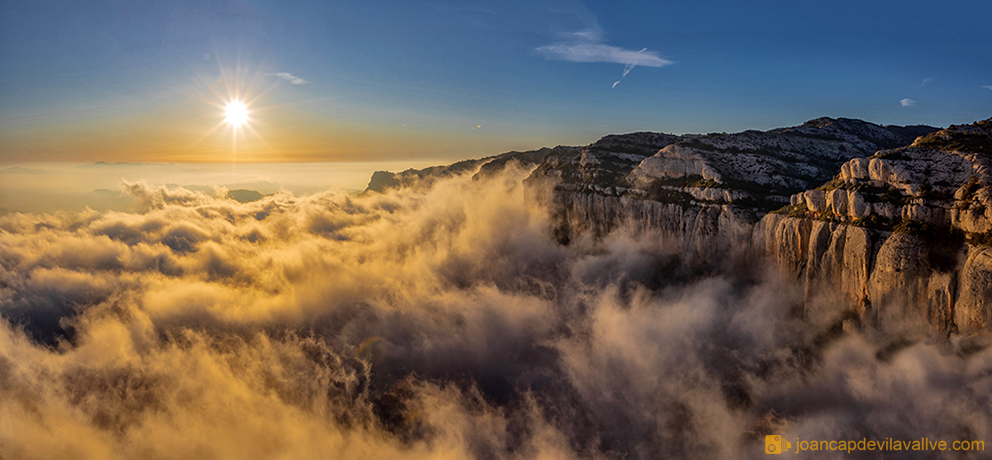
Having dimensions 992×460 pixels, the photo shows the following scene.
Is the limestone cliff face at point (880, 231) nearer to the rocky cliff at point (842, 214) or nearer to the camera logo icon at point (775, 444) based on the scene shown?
the rocky cliff at point (842, 214)

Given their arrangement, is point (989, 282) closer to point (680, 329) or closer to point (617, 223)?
point (680, 329)

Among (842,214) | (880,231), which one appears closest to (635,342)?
(842,214)

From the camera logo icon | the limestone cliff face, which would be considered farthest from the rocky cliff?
the camera logo icon

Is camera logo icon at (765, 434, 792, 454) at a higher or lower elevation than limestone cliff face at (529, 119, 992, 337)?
lower

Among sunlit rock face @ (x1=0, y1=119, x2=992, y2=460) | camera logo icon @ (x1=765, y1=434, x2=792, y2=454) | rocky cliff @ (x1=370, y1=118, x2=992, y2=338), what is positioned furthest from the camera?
camera logo icon @ (x1=765, y1=434, x2=792, y2=454)

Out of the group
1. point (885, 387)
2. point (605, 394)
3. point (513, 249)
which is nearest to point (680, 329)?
point (605, 394)

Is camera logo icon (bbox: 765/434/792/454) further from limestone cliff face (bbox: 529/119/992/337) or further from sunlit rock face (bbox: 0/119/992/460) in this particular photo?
limestone cliff face (bbox: 529/119/992/337)

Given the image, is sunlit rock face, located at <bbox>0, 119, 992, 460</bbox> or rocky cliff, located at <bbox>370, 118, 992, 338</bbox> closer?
rocky cliff, located at <bbox>370, 118, 992, 338</bbox>
